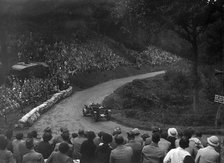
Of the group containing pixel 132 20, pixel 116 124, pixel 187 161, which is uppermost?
pixel 132 20

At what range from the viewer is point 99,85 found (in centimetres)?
4197

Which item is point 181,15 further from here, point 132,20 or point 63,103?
point 63,103

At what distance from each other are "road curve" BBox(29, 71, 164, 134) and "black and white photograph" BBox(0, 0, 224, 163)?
69 millimetres

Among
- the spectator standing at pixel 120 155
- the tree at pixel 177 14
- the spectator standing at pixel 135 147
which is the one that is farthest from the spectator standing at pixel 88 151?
the tree at pixel 177 14

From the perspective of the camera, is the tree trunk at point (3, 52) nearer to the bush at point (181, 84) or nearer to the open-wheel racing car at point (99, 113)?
the open-wheel racing car at point (99, 113)

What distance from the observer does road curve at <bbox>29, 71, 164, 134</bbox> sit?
26.4 m

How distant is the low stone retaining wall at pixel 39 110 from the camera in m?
25.9

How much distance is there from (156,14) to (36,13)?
22.0 meters

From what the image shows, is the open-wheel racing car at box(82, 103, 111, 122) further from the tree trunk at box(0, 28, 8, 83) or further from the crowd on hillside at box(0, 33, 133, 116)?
the tree trunk at box(0, 28, 8, 83)

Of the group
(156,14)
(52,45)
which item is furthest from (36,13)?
(156,14)

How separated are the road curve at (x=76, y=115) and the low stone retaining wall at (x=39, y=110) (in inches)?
12.5

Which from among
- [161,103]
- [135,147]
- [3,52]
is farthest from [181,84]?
[135,147]

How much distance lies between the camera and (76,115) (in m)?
29.9

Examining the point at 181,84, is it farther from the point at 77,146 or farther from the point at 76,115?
the point at 77,146
